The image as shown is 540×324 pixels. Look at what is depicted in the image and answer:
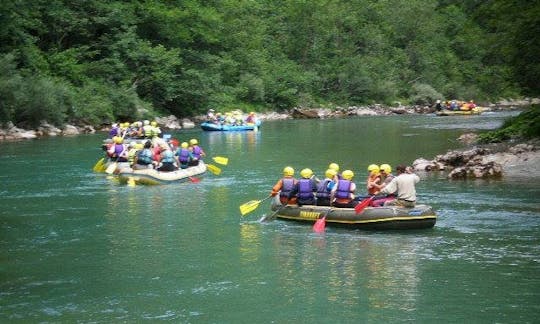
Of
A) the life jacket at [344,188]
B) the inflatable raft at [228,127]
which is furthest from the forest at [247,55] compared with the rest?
the life jacket at [344,188]

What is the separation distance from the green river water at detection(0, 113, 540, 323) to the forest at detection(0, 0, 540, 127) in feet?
32.5

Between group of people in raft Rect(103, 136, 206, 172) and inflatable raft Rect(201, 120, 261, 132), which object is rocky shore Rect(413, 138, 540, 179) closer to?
group of people in raft Rect(103, 136, 206, 172)

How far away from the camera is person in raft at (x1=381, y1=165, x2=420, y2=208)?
16297mm

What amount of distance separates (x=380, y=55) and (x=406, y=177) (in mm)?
61625

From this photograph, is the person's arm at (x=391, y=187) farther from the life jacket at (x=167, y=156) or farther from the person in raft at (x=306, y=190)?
the life jacket at (x=167, y=156)

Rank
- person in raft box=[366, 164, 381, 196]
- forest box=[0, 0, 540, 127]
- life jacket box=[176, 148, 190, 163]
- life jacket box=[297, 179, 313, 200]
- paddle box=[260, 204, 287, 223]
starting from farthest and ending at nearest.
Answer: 1. forest box=[0, 0, 540, 127]
2. life jacket box=[176, 148, 190, 163]
3. paddle box=[260, 204, 287, 223]
4. life jacket box=[297, 179, 313, 200]
5. person in raft box=[366, 164, 381, 196]

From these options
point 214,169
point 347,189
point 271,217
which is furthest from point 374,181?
point 214,169

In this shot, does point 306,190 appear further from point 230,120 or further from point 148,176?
point 230,120

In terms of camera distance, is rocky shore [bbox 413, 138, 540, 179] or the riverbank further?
the riverbank

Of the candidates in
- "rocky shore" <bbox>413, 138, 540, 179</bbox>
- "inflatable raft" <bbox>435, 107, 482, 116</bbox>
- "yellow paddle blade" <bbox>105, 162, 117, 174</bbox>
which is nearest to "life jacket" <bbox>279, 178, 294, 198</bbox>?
"rocky shore" <bbox>413, 138, 540, 179</bbox>

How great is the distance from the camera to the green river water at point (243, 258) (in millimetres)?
11312

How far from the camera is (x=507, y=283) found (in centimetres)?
1244

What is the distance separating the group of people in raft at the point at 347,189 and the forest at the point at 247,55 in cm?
955

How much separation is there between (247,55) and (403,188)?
46865 millimetres
